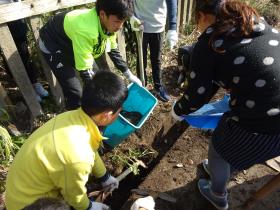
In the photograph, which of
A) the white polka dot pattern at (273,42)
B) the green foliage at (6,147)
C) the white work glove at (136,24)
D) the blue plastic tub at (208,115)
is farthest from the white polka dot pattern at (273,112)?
the green foliage at (6,147)

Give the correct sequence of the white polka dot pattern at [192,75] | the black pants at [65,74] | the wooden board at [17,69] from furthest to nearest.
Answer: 1. the black pants at [65,74]
2. the wooden board at [17,69]
3. the white polka dot pattern at [192,75]

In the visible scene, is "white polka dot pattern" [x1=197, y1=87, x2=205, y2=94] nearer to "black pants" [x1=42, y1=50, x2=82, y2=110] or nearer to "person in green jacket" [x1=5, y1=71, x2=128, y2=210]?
"person in green jacket" [x1=5, y1=71, x2=128, y2=210]

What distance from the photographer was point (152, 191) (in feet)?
8.80

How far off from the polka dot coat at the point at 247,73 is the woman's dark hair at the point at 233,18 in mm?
26

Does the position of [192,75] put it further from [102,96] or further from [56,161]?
[56,161]

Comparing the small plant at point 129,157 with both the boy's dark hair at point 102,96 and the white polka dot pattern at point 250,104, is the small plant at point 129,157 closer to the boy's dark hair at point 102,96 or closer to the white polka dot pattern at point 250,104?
the boy's dark hair at point 102,96

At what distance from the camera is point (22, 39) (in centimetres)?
309

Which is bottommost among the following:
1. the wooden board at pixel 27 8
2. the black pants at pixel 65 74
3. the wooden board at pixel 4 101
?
the wooden board at pixel 4 101

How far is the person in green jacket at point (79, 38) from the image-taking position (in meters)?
2.37

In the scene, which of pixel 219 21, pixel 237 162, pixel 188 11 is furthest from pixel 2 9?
pixel 188 11

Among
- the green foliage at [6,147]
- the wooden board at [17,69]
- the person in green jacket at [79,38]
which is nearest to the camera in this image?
the person in green jacket at [79,38]

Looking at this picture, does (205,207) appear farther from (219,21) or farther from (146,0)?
(146,0)

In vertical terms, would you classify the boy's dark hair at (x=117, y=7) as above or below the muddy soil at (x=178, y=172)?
above

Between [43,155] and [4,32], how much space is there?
1.48 metres
